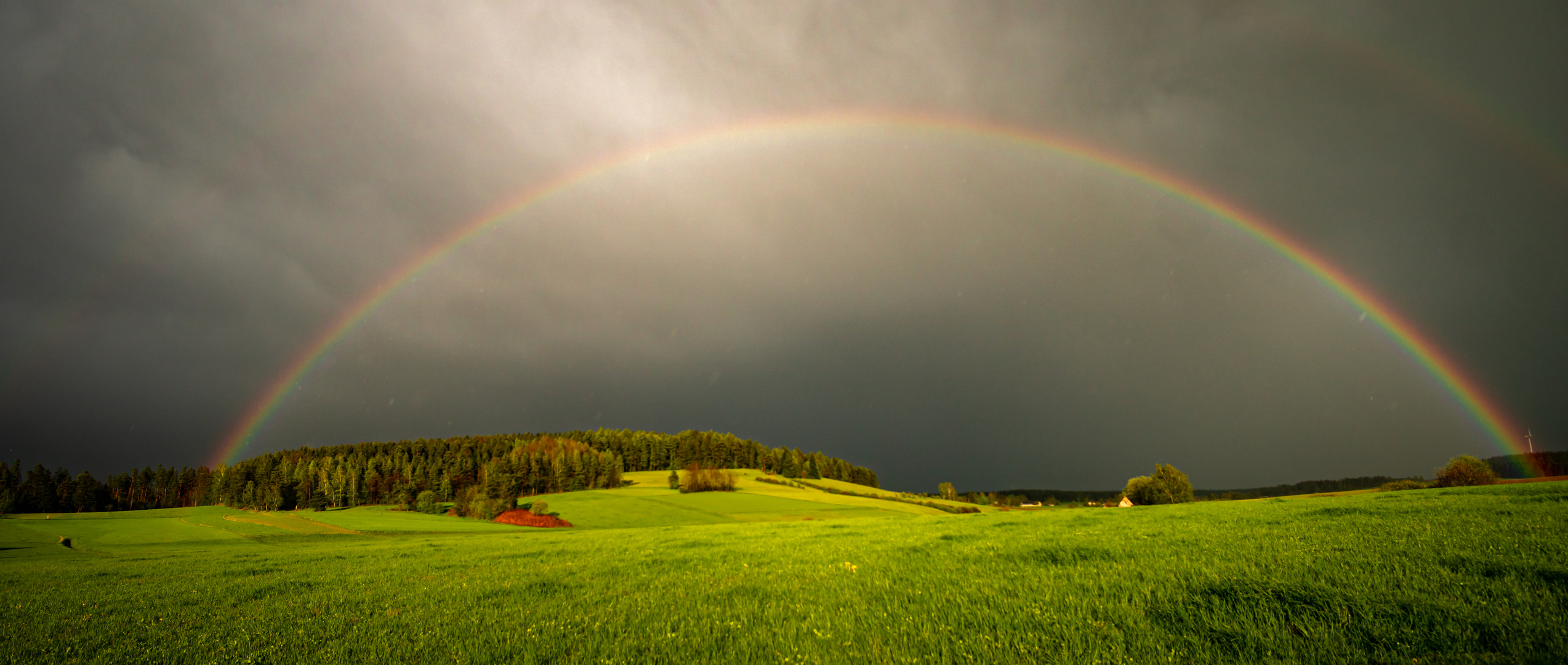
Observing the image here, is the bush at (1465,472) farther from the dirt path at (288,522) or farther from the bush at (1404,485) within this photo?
the dirt path at (288,522)

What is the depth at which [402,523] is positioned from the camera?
233ft

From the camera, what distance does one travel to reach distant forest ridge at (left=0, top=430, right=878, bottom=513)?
4914 inches

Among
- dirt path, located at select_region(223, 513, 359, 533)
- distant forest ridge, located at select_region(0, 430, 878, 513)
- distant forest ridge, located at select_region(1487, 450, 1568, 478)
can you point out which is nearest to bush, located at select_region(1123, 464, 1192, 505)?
distant forest ridge, located at select_region(1487, 450, 1568, 478)

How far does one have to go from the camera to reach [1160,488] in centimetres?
8838

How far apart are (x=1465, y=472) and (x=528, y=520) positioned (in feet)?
345

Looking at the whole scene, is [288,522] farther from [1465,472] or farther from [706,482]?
[1465,472]

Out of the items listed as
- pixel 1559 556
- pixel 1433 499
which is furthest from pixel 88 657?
pixel 1433 499

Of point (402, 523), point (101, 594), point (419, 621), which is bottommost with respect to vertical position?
point (402, 523)

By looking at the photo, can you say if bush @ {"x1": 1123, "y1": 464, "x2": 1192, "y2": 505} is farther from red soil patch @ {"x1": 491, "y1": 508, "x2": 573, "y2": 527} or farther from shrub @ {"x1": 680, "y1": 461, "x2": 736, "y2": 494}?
red soil patch @ {"x1": 491, "y1": 508, "x2": 573, "y2": 527}

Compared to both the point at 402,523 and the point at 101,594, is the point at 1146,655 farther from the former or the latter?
the point at 402,523

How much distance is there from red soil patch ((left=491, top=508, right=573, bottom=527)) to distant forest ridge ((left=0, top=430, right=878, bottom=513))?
22.9 m

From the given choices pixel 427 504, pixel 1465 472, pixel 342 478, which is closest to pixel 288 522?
pixel 427 504

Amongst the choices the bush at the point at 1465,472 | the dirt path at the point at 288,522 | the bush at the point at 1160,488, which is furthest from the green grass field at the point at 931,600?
the bush at the point at 1160,488

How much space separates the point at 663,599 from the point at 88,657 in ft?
25.6
